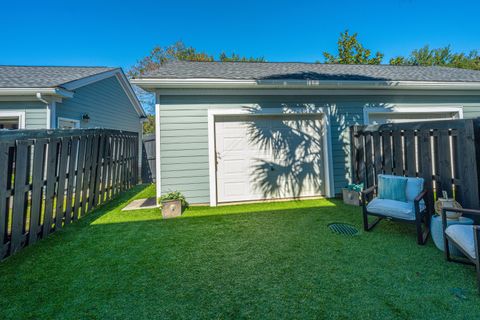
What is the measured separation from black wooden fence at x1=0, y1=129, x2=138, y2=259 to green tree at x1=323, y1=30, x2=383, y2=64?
20.5 meters

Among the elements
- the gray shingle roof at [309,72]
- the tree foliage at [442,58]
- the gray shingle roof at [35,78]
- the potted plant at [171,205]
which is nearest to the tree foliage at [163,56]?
the gray shingle roof at [35,78]

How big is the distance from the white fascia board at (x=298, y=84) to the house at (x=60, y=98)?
3220mm

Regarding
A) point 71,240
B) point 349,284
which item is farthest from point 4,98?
point 349,284

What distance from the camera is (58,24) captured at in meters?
10.0

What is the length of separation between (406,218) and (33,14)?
14188mm

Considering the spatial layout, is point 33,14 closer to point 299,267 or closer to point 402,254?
point 299,267

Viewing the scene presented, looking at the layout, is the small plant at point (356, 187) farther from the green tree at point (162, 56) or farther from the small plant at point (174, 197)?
the green tree at point (162, 56)

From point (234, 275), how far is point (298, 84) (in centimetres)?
439

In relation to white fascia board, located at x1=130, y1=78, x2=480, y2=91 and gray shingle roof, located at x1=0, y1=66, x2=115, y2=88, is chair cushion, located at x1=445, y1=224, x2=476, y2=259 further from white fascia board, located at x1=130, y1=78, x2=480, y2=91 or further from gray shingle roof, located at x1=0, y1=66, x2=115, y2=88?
gray shingle roof, located at x1=0, y1=66, x2=115, y2=88

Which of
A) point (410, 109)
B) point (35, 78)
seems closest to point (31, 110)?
point (35, 78)

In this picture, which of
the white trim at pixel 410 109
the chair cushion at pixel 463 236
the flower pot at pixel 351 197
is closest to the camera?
the chair cushion at pixel 463 236

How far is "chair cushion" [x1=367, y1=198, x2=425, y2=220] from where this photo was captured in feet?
10.2

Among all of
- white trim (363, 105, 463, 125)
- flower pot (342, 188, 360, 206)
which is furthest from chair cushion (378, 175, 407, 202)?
white trim (363, 105, 463, 125)

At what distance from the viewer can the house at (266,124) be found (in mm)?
4984
